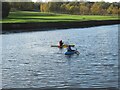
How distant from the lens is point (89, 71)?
3412 centimetres

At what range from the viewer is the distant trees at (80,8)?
178 meters

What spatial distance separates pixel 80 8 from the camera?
180000 mm

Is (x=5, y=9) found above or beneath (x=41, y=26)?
above

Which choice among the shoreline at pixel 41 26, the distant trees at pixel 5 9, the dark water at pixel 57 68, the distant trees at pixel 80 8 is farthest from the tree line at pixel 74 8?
the dark water at pixel 57 68

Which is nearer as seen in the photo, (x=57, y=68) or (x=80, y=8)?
(x=57, y=68)

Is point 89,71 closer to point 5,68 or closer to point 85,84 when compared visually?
point 85,84

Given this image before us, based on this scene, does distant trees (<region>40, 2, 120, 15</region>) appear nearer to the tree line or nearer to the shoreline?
the tree line

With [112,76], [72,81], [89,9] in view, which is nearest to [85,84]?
[72,81]

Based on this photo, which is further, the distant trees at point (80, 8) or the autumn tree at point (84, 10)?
the autumn tree at point (84, 10)

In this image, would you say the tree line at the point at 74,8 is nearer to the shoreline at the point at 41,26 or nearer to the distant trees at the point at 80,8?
the distant trees at the point at 80,8

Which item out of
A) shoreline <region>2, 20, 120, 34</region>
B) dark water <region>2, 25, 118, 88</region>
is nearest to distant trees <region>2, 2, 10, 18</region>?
shoreline <region>2, 20, 120, 34</region>

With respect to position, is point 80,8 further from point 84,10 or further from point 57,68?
point 57,68

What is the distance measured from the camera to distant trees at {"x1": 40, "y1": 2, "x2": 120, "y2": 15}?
17800 centimetres

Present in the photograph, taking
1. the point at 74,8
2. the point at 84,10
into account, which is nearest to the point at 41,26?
the point at 74,8
